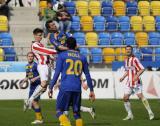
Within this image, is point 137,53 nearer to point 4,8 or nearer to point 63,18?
point 63,18

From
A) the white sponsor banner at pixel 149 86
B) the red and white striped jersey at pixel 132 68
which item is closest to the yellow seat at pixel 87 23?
the white sponsor banner at pixel 149 86

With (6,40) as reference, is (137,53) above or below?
below

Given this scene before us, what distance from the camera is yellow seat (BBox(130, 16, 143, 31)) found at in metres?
37.1

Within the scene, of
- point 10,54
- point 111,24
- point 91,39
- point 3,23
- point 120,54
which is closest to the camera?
point 10,54

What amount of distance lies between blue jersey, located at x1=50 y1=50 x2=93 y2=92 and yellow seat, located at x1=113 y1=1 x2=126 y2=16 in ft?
76.6

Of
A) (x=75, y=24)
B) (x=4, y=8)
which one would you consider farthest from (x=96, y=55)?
(x=4, y=8)

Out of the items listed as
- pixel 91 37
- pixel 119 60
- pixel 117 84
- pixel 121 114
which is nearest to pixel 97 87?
pixel 117 84

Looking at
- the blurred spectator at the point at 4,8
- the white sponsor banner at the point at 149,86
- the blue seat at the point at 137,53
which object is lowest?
the white sponsor banner at the point at 149,86

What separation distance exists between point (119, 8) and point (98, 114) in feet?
54.6

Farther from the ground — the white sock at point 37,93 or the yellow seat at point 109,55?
the white sock at point 37,93

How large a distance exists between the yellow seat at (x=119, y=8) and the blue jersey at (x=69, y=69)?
23.3 m

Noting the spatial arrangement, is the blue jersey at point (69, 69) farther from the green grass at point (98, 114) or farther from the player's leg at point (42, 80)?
the player's leg at point (42, 80)

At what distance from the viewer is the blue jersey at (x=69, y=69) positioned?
1459 centimetres

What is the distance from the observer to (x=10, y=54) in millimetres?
31203
